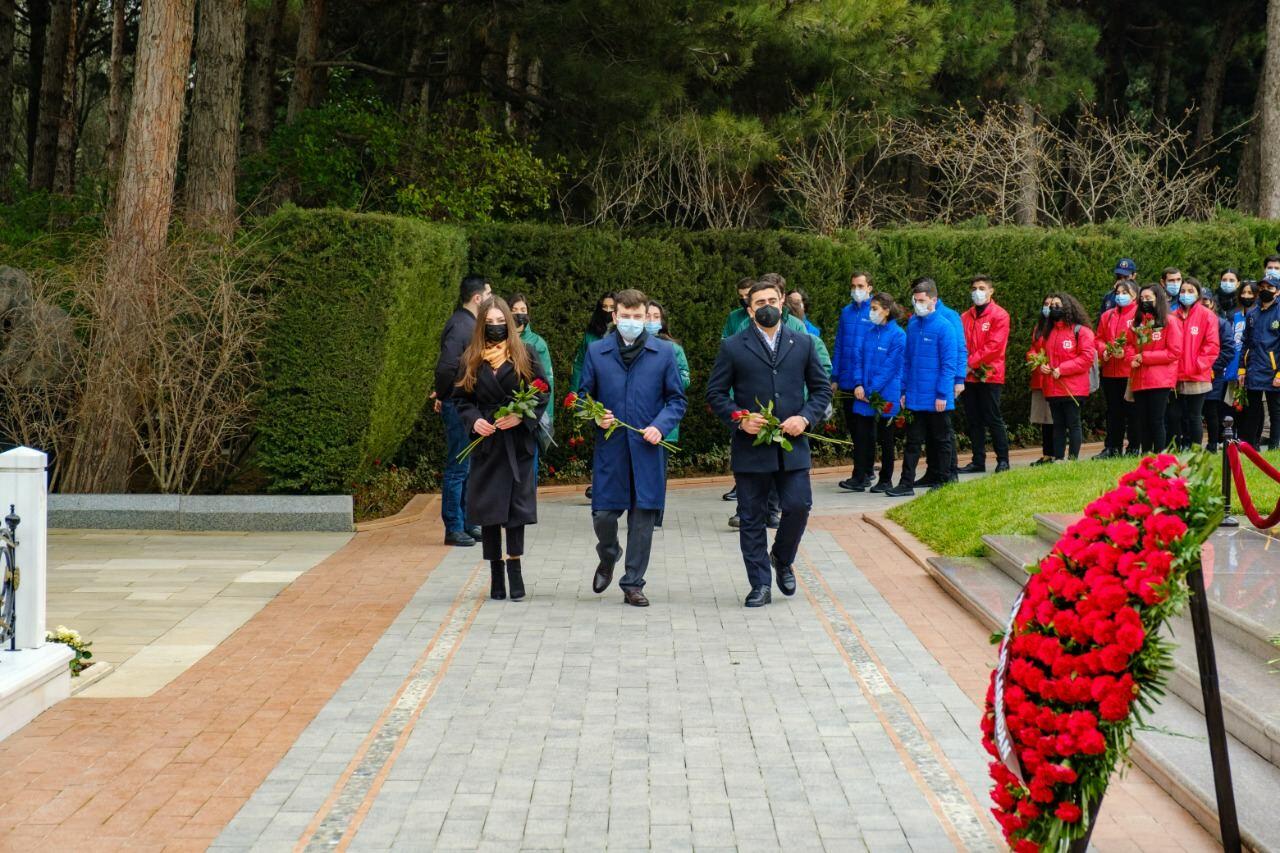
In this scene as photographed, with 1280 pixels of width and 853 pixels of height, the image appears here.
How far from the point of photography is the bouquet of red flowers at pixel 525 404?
31.5ft

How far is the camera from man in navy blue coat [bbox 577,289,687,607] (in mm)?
9586

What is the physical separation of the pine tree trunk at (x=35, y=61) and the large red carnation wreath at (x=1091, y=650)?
2909cm

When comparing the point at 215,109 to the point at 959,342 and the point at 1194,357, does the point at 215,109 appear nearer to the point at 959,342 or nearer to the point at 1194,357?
the point at 959,342

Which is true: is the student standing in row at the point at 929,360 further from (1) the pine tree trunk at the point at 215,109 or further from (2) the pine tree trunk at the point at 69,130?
(2) the pine tree trunk at the point at 69,130

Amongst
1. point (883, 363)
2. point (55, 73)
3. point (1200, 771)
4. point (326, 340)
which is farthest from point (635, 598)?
point (55, 73)

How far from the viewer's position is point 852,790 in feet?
19.5

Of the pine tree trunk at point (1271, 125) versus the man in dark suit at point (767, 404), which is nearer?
the man in dark suit at point (767, 404)

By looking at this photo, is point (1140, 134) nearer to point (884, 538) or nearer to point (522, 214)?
point (522, 214)

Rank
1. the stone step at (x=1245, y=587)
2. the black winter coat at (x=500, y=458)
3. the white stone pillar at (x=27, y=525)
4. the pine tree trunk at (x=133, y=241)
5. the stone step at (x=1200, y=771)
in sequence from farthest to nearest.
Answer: the pine tree trunk at (x=133, y=241) < the black winter coat at (x=500, y=458) < the stone step at (x=1245, y=587) < the white stone pillar at (x=27, y=525) < the stone step at (x=1200, y=771)

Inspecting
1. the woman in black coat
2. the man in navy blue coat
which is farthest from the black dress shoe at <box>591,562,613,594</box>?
the woman in black coat

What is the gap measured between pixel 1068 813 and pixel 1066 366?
11.3 metres

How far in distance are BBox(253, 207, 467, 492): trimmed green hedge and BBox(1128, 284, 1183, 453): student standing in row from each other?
7328 millimetres

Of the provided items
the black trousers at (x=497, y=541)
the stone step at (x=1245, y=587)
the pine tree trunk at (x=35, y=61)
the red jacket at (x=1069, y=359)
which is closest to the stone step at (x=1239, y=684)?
the stone step at (x=1245, y=587)

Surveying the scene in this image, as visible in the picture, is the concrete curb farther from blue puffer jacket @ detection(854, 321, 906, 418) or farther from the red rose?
the red rose
